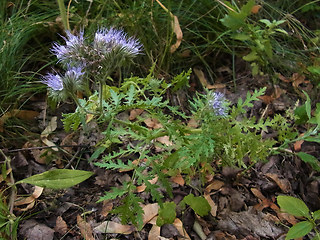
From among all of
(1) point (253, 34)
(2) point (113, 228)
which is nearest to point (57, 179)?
(2) point (113, 228)

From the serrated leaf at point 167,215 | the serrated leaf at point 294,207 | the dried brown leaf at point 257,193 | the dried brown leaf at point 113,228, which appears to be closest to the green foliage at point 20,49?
the dried brown leaf at point 113,228

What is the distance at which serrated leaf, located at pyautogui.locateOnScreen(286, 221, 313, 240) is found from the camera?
161 cm

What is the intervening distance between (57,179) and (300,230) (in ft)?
4.09

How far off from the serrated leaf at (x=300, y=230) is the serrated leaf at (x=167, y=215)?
63 centimetres

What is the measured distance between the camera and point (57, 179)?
6.07 ft

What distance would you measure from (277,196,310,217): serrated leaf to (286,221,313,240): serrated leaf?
1.9 inches

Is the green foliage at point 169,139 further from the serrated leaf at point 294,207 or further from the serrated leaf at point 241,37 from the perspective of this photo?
the serrated leaf at point 241,37

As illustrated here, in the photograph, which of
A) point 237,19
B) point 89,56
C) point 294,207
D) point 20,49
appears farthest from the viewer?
point 20,49

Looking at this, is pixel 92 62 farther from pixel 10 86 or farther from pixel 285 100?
pixel 285 100

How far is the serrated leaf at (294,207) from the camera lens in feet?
5.51

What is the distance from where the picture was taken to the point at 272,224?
2.06 m

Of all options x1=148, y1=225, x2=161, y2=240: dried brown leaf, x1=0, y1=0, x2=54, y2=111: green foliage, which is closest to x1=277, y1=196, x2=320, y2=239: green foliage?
x1=148, y1=225, x2=161, y2=240: dried brown leaf

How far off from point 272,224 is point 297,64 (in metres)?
1.51

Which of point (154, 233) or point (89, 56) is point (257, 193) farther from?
point (89, 56)
